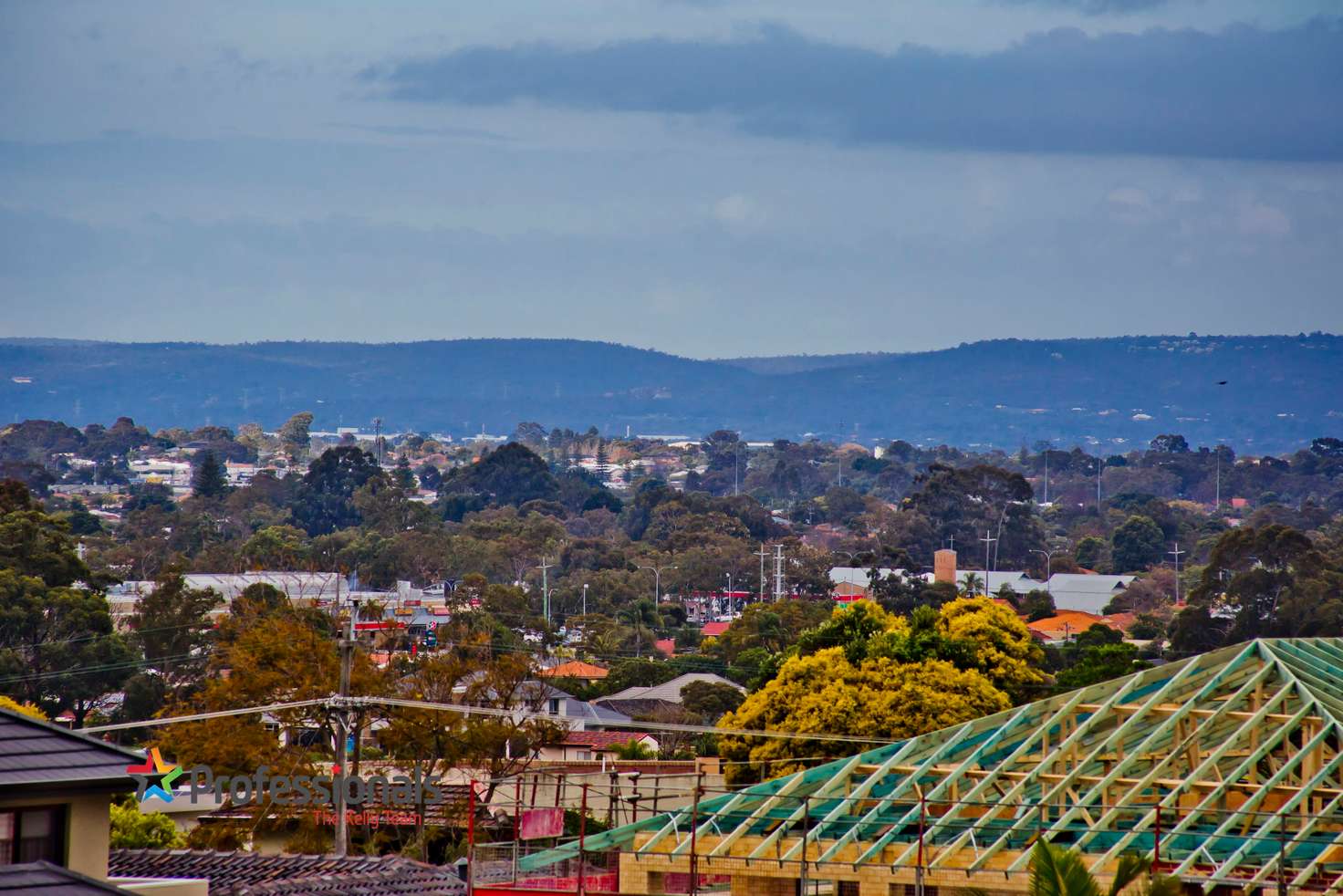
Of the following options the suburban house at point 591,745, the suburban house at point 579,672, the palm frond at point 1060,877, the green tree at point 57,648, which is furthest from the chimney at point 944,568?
the palm frond at point 1060,877

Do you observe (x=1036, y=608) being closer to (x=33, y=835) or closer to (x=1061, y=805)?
(x=1061, y=805)

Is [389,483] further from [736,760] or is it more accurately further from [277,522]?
[736,760]

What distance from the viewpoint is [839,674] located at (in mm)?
53781

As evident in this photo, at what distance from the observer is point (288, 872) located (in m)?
27.2

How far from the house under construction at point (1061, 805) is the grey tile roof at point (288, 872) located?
10.1 ft

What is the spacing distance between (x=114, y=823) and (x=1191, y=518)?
166156 mm

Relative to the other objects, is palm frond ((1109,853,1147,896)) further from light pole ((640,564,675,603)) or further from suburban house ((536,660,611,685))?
light pole ((640,564,675,603))

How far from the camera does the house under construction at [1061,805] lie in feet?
94.0

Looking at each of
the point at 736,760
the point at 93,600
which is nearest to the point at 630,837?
the point at 736,760

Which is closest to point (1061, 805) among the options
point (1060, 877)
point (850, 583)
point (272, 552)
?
point (1060, 877)

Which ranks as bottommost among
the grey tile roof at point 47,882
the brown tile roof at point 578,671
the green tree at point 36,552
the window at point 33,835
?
the brown tile roof at point 578,671

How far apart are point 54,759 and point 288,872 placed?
8.08 m

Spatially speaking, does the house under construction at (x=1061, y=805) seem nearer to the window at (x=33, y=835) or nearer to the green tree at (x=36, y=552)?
the window at (x=33, y=835)

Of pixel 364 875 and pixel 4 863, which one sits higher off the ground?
pixel 4 863
